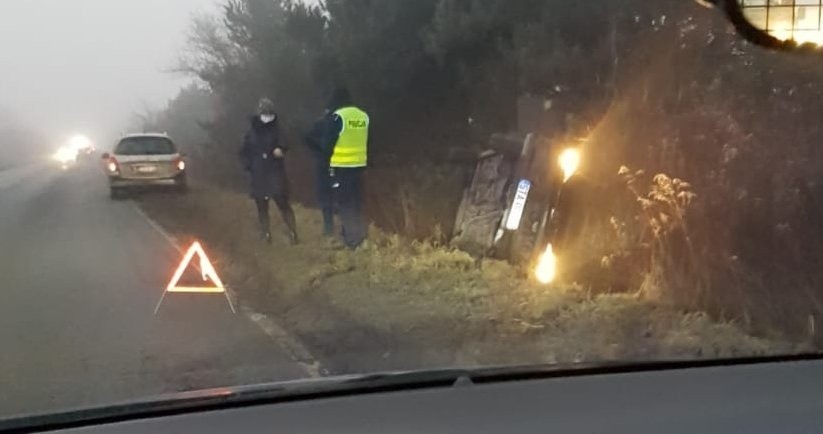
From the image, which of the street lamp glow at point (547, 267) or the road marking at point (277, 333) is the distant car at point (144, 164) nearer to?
the road marking at point (277, 333)

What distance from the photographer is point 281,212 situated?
10438mm

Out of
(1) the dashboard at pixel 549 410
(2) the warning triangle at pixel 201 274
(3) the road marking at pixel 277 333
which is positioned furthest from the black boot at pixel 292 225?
(1) the dashboard at pixel 549 410

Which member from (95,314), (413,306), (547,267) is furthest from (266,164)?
(547,267)

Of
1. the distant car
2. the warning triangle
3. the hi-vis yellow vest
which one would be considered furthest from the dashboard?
the distant car

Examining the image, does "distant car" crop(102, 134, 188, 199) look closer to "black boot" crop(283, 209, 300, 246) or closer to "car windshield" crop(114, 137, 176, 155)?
"car windshield" crop(114, 137, 176, 155)

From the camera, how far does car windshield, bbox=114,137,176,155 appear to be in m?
10.2

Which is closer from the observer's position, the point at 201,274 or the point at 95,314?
the point at 95,314

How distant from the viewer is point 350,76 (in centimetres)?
1084

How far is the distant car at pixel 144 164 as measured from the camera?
33.3 ft

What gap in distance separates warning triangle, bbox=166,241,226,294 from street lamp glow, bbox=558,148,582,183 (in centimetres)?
311

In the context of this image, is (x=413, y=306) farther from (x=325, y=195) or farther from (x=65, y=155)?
(x=65, y=155)

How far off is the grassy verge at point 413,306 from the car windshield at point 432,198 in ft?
0.12

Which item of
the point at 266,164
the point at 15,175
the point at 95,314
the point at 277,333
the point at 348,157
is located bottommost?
the point at 95,314

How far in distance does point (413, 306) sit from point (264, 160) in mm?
2075
